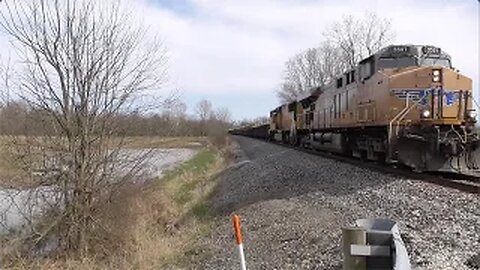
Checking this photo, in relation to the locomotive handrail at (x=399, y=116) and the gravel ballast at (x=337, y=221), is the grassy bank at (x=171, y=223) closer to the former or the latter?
the gravel ballast at (x=337, y=221)

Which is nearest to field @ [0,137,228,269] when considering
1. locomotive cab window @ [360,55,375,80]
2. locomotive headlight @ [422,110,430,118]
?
locomotive headlight @ [422,110,430,118]

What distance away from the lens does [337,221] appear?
9.74 meters

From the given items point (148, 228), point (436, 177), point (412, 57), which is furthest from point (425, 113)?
point (148, 228)

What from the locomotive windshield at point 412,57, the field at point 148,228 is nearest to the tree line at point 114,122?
the field at point 148,228

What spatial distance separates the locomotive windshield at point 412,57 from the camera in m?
15.1

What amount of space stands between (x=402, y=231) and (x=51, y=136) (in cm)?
802

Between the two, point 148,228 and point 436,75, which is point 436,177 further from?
point 148,228

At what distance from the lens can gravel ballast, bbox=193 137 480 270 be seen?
7414 millimetres

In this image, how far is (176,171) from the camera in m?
32.3

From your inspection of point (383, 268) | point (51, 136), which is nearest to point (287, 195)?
point (51, 136)

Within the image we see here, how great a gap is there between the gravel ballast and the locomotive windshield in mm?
3022

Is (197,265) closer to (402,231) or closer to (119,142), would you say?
(402,231)

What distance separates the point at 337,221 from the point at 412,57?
7109mm

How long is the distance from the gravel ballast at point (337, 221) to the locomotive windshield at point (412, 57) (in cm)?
302
